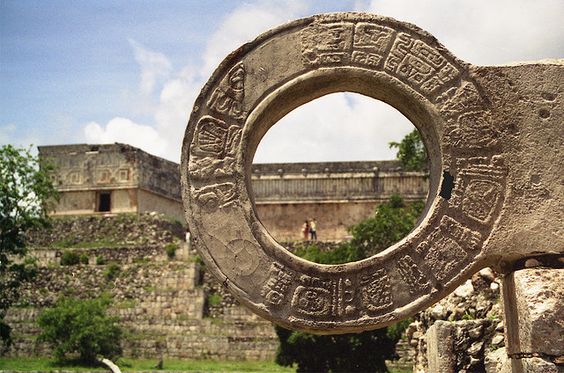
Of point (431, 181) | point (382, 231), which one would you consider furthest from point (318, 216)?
point (431, 181)

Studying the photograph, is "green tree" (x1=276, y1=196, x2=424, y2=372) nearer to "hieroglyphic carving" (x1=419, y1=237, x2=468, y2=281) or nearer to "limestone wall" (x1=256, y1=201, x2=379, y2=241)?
"hieroglyphic carving" (x1=419, y1=237, x2=468, y2=281)

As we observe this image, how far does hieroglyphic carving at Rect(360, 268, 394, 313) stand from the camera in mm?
5547

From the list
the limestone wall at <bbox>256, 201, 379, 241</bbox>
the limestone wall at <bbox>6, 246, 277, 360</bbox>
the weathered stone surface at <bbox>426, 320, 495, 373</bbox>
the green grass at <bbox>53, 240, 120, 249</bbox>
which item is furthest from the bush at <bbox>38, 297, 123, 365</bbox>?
the weathered stone surface at <bbox>426, 320, 495, 373</bbox>

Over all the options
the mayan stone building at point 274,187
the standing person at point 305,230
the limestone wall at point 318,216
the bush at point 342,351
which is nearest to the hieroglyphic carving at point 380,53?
the bush at point 342,351

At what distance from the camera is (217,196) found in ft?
18.7

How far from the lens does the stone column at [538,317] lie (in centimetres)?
544

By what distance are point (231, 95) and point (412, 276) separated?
1.73 meters

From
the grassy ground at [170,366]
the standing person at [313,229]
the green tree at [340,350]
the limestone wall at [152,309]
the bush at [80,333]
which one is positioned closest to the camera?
the green tree at [340,350]

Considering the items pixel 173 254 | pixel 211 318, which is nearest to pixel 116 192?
pixel 173 254

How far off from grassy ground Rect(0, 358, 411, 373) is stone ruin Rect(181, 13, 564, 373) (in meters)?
17.8

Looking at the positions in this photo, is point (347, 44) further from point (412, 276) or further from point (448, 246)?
point (412, 276)

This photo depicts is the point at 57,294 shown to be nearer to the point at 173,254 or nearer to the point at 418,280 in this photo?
the point at 173,254

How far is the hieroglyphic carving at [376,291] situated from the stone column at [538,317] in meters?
0.88

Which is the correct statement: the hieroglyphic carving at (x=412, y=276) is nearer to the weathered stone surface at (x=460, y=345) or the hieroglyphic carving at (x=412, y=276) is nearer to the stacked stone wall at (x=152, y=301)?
the weathered stone surface at (x=460, y=345)
